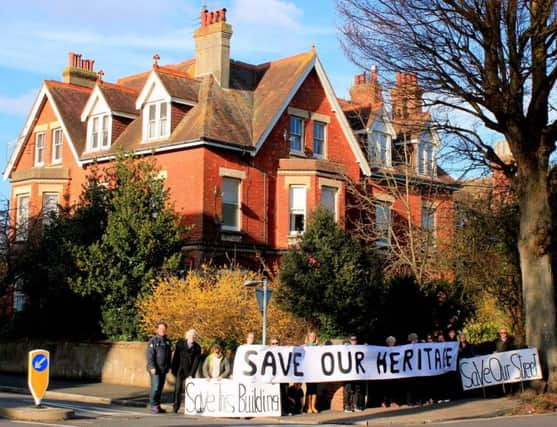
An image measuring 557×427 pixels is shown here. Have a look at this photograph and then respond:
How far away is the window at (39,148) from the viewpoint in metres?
41.8

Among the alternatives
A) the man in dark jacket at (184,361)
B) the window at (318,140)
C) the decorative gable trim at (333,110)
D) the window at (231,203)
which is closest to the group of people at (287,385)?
the man in dark jacket at (184,361)

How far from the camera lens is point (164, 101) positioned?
3569cm

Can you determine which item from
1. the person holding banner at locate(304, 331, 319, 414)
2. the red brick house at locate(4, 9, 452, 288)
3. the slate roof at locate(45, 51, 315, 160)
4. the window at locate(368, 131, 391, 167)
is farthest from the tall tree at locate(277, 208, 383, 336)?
the window at locate(368, 131, 391, 167)

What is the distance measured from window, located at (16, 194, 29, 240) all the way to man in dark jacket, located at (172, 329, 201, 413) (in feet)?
52.7

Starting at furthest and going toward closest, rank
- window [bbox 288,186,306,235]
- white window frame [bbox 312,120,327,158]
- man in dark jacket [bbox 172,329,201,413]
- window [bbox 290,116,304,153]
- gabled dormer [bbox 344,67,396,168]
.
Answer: gabled dormer [bbox 344,67,396,168] < white window frame [bbox 312,120,327,158] < window [bbox 290,116,304,153] < window [bbox 288,186,306,235] < man in dark jacket [bbox 172,329,201,413]

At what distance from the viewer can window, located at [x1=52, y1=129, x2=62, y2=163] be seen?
40.7m

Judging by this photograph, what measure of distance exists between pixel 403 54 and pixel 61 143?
23674 millimetres

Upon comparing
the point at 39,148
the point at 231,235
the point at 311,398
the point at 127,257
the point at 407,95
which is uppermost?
the point at 39,148

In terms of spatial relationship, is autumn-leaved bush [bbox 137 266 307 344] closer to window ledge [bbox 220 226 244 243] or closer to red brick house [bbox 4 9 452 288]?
red brick house [bbox 4 9 452 288]

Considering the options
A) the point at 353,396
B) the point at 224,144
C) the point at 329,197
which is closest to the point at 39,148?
the point at 224,144

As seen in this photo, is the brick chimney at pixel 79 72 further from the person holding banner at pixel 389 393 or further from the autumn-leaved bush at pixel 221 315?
the person holding banner at pixel 389 393

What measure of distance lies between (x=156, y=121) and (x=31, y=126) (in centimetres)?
904

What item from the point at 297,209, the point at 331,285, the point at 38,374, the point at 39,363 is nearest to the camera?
the point at 38,374

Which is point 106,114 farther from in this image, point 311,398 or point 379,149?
point 311,398
